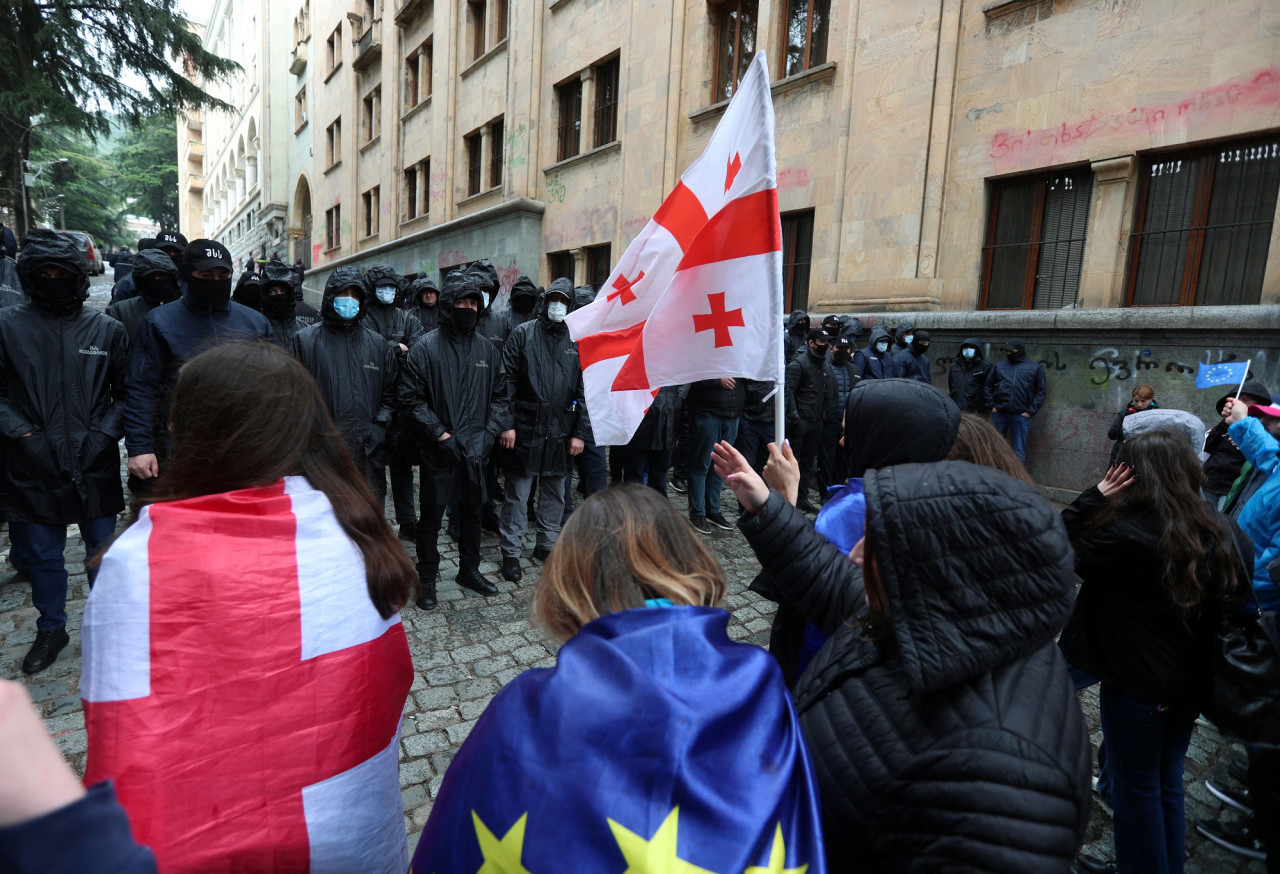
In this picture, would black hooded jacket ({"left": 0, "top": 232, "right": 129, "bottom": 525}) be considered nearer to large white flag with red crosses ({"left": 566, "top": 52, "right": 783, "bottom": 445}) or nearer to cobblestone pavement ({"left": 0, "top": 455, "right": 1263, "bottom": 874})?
cobblestone pavement ({"left": 0, "top": 455, "right": 1263, "bottom": 874})

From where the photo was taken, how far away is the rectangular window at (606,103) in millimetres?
15305

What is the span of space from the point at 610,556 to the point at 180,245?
8.05 meters

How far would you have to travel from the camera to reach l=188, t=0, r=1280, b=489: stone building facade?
7.55 m

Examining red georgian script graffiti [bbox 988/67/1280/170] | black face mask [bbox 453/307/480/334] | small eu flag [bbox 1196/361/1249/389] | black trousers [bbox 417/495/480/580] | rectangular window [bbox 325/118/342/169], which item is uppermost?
rectangular window [bbox 325/118/342/169]

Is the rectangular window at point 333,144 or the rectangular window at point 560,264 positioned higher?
the rectangular window at point 333,144

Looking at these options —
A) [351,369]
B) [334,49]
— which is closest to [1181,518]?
[351,369]

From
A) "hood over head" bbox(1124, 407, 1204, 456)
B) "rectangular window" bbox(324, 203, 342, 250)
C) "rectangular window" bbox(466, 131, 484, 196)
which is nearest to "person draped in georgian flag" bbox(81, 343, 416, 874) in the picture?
"hood over head" bbox(1124, 407, 1204, 456)

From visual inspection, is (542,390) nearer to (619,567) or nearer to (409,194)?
(619,567)

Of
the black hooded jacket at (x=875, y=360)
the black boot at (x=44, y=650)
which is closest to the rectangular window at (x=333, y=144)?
the black hooded jacket at (x=875, y=360)

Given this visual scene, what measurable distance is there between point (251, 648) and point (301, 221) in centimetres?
3992

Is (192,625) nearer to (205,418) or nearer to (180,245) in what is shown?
(205,418)

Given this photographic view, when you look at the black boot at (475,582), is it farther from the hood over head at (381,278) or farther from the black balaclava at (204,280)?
the hood over head at (381,278)

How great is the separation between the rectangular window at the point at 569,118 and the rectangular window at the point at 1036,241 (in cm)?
1025

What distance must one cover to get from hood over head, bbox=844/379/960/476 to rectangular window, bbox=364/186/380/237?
2749cm
